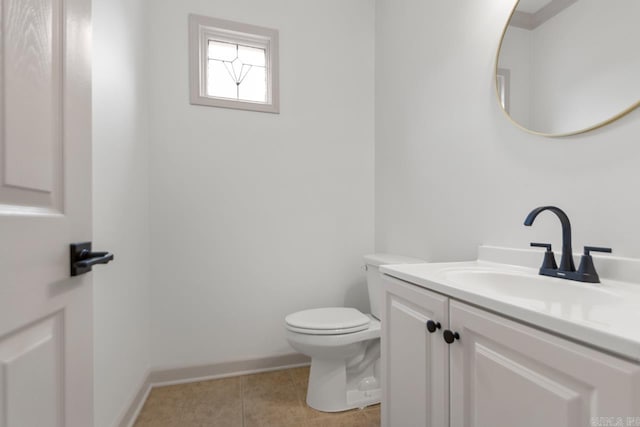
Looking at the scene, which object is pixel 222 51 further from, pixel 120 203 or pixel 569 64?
pixel 569 64

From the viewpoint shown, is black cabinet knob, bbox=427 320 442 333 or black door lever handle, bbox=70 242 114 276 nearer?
black door lever handle, bbox=70 242 114 276

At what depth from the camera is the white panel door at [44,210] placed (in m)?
0.50

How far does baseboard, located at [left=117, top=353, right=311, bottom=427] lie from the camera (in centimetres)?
181

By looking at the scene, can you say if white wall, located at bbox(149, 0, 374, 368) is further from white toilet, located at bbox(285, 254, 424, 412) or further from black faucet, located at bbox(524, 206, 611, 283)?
black faucet, located at bbox(524, 206, 611, 283)

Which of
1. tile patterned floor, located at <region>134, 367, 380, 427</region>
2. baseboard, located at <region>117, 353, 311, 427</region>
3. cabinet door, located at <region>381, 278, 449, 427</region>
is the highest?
cabinet door, located at <region>381, 278, 449, 427</region>

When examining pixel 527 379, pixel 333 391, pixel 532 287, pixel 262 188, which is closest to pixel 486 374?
pixel 527 379

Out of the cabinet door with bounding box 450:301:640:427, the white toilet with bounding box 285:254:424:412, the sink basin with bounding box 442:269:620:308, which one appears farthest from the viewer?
the white toilet with bounding box 285:254:424:412

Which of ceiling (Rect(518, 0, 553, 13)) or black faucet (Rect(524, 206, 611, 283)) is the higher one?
ceiling (Rect(518, 0, 553, 13))

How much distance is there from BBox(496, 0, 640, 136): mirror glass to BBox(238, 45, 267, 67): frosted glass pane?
1537 millimetres

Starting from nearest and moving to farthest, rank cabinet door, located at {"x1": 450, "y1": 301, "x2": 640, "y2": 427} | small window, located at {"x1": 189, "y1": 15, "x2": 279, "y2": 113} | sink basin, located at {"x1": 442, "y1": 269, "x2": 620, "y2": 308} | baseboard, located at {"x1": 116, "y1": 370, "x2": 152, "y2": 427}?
cabinet door, located at {"x1": 450, "y1": 301, "x2": 640, "y2": 427} < sink basin, located at {"x1": 442, "y1": 269, "x2": 620, "y2": 308} < baseboard, located at {"x1": 116, "y1": 370, "x2": 152, "y2": 427} < small window, located at {"x1": 189, "y1": 15, "x2": 279, "y2": 113}

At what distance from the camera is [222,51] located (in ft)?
6.82

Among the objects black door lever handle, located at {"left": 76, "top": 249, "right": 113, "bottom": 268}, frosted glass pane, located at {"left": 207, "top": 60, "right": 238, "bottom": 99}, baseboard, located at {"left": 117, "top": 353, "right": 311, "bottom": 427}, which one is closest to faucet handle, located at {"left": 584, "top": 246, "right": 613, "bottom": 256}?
black door lever handle, located at {"left": 76, "top": 249, "right": 113, "bottom": 268}

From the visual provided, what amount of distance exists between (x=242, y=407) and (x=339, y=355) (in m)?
0.61

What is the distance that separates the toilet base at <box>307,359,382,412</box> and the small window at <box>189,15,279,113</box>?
1649mm
